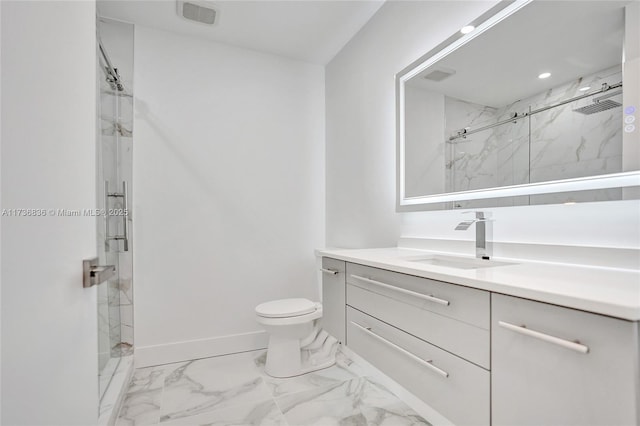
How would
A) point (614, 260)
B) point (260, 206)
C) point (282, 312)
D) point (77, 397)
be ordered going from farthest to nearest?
point (260, 206), point (282, 312), point (614, 260), point (77, 397)

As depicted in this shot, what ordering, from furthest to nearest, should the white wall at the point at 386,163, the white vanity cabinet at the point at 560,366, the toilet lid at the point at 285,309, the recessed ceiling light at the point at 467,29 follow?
the toilet lid at the point at 285,309
the recessed ceiling light at the point at 467,29
the white wall at the point at 386,163
the white vanity cabinet at the point at 560,366

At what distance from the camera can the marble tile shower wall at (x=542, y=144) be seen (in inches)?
45.9

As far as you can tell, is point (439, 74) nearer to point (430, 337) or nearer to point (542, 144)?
point (542, 144)

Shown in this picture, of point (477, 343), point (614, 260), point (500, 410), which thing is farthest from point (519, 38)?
point (500, 410)

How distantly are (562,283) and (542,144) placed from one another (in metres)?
0.70

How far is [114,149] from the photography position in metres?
2.26

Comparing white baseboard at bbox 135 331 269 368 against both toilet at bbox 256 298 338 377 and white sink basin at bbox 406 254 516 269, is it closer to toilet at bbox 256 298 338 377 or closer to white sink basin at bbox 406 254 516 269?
toilet at bbox 256 298 338 377

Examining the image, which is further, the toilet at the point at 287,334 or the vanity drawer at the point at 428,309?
the toilet at the point at 287,334

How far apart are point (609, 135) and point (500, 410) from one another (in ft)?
3.28

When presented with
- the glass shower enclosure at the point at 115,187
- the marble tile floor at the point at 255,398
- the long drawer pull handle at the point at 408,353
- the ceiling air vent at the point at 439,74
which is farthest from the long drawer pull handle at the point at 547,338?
the glass shower enclosure at the point at 115,187

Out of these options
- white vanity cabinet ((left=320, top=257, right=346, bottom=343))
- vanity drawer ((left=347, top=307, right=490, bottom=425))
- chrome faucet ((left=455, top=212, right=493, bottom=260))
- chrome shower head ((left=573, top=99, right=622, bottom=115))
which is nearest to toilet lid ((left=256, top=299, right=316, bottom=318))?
white vanity cabinet ((left=320, top=257, right=346, bottom=343))

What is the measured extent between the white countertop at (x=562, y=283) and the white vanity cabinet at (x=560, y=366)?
29 mm

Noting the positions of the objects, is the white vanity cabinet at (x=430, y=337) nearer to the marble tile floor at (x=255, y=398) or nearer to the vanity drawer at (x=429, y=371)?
the vanity drawer at (x=429, y=371)

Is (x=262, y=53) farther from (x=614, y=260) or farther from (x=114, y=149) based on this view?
(x=614, y=260)
